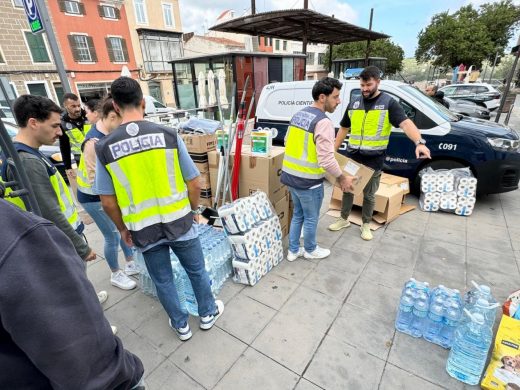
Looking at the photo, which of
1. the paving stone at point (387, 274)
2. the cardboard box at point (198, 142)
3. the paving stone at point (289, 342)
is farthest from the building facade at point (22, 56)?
the paving stone at point (387, 274)

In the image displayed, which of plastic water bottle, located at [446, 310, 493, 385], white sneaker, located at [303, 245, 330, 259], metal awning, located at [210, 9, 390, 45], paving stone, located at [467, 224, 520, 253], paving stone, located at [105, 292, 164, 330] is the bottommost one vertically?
paving stone, located at [467, 224, 520, 253]

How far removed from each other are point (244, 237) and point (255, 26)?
996 centimetres

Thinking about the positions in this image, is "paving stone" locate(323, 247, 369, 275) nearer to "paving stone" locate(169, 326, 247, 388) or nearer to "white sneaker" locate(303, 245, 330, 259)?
"white sneaker" locate(303, 245, 330, 259)

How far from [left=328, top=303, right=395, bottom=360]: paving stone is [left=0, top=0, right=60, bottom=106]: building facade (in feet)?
63.9

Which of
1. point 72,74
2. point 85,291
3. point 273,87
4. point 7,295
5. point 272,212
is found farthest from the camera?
point 72,74

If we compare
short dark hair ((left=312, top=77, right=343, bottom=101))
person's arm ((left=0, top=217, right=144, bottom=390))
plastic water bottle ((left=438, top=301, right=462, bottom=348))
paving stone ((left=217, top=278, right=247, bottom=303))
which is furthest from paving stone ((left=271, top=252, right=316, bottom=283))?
person's arm ((left=0, top=217, right=144, bottom=390))

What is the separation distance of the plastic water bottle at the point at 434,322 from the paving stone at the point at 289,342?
834 millimetres

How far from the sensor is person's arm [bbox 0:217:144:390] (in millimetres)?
560

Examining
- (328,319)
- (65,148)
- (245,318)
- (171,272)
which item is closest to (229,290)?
(245,318)

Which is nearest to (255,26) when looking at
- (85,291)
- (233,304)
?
(233,304)

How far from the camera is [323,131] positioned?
2.51 metres

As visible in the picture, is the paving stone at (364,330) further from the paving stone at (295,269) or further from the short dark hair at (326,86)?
the short dark hair at (326,86)

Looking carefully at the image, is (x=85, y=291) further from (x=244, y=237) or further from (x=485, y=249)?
(x=485, y=249)

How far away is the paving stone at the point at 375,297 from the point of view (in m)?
2.47
